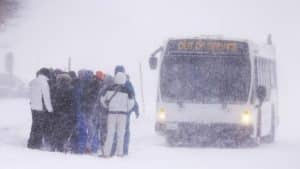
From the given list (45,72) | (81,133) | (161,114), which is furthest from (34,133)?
(161,114)

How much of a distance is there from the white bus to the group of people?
4.97 meters

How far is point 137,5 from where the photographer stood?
343ft

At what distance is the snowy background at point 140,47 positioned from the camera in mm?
18531

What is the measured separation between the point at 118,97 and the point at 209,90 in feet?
18.8

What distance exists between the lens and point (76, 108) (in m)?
18.2

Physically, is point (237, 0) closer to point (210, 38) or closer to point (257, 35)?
point (257, 35)

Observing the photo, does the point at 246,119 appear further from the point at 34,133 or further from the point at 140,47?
the point at 140,47

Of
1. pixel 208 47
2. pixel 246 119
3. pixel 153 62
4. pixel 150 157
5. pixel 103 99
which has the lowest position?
pixel 150 157

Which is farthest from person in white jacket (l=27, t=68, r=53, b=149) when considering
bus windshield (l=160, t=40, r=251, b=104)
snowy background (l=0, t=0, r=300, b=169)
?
bus windshield (l=160, t=40, r=251, b=104)

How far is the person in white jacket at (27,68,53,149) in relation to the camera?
17.9 m

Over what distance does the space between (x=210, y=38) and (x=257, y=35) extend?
7894 cm

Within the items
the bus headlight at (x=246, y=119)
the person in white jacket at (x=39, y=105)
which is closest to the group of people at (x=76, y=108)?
the person in white jacket at (x=39, y=105)

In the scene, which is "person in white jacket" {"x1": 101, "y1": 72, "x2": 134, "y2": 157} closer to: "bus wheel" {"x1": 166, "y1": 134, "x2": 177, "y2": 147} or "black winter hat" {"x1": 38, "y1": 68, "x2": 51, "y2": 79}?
"black winter hat" {"x1": 38, "y1": 68, "x2": 51, "y2": 79}

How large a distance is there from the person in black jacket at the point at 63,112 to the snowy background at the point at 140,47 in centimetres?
134
